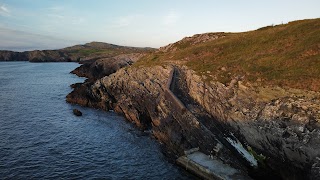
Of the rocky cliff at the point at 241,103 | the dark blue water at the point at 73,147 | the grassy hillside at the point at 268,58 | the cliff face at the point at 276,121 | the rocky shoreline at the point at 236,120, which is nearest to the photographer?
the cliff face at the point at 276,121

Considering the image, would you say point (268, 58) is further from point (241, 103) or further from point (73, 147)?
point (73, 147)

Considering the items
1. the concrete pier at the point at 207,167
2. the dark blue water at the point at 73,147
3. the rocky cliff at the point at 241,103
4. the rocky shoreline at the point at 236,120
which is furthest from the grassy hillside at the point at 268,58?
the dark blue water at the point at 73,147

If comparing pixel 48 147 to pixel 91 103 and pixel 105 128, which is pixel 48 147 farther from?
pixel 91 103

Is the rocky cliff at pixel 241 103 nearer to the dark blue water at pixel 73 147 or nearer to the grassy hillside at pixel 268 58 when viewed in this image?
the grassy hillside at pixel 268 58

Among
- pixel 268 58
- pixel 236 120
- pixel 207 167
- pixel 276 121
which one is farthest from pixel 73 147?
pixel 268 58

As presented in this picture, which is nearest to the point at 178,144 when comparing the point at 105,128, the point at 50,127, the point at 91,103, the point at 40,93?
the point at 105,128

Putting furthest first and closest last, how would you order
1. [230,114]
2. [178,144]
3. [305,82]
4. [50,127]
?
[50,127]
[178,144]
[230,114]
[305,82]
